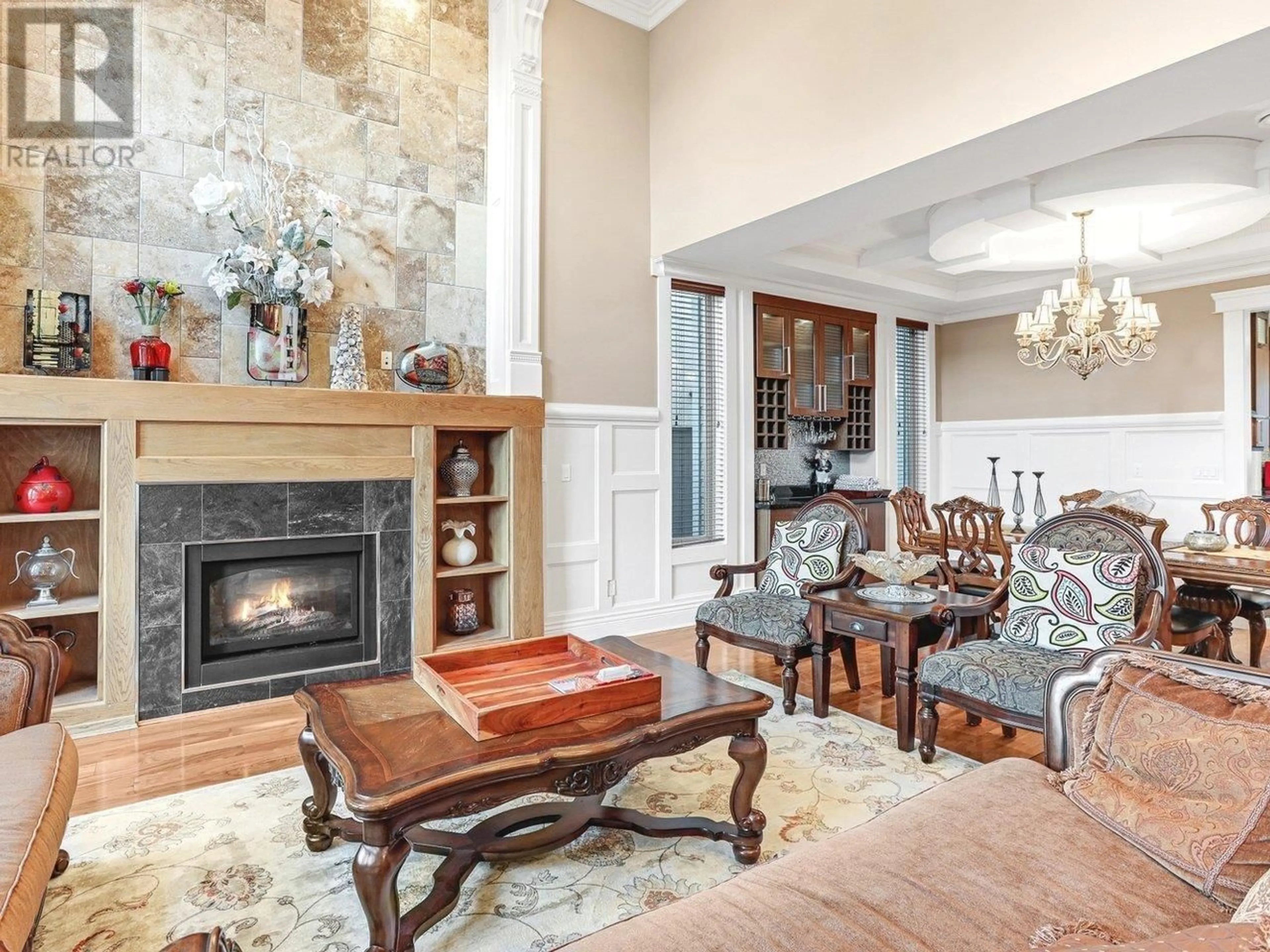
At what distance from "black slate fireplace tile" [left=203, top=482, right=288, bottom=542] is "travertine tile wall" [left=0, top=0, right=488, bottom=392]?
652 millimetres

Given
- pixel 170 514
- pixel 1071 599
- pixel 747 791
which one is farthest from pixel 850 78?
pixel 170 514

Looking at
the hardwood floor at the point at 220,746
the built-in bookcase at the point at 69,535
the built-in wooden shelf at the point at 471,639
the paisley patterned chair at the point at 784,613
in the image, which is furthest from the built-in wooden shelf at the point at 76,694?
the paisley patterned chair at the point at 784,613

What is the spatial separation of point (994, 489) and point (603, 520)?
3.43 m

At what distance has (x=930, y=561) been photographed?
128 inches

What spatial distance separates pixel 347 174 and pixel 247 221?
0.67m

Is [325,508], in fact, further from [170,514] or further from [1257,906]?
[1257,906]

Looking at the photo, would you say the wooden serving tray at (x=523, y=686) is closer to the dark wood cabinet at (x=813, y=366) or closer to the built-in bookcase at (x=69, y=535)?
the built-in bookcase at (x=69, y=535)

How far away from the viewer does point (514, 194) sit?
4348 millimetres

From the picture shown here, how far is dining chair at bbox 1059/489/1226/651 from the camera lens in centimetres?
284

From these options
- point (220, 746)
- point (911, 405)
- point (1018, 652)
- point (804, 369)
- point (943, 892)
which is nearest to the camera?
point (943, 892)

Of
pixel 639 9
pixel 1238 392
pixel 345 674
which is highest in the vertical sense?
pixel 639 9

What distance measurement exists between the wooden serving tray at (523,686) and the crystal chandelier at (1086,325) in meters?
4.06

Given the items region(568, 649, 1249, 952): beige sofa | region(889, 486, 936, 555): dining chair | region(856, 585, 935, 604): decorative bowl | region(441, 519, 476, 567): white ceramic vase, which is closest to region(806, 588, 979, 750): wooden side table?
region(856, 585, 935, 604): decorative bowl

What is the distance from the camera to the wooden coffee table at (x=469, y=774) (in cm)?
154
